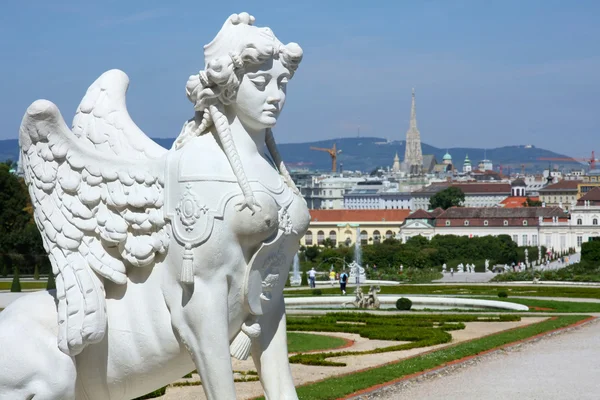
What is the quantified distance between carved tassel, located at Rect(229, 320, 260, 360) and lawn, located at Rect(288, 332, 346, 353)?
30.1 feet

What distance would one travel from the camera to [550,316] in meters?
18.9

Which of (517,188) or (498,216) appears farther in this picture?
(517,188)

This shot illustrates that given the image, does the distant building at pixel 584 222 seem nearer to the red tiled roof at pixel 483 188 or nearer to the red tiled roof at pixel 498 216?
the red tiled roof at pixel 498 216

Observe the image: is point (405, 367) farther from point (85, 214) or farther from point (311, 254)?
point (311, 254)

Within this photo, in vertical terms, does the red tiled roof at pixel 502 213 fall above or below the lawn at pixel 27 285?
above

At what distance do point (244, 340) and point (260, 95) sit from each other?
1.04 meters

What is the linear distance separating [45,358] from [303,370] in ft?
24.3

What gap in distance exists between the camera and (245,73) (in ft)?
14.0

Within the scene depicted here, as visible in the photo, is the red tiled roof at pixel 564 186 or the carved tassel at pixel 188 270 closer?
the carved tassel at pixel 188 270

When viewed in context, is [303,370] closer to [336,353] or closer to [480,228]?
[336,353]

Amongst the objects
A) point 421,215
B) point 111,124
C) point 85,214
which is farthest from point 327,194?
point 85,214

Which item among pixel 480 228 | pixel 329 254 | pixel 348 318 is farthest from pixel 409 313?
pixel 480 228

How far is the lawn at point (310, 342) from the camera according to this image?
13914 mm

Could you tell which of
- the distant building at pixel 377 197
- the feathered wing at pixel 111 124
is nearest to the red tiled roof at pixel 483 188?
the distant building at pixel 377 197
